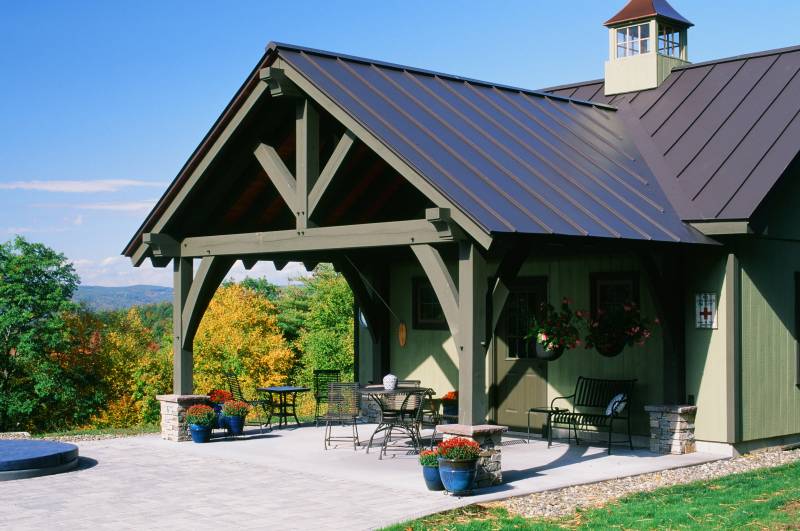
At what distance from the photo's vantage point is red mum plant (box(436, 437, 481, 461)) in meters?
9.55

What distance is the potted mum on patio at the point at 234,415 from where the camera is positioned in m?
14.4

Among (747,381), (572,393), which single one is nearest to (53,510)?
(572,393)

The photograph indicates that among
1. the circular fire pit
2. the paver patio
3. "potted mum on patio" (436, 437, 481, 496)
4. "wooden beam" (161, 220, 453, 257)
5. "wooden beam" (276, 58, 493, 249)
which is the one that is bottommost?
the paver patio

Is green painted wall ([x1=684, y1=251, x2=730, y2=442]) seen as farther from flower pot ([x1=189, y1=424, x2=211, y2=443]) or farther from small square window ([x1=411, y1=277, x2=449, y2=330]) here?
flower pot ([x1=189, y1=424, x2=211, y2=443])

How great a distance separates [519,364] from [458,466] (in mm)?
5122

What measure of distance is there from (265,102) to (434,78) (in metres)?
2.36

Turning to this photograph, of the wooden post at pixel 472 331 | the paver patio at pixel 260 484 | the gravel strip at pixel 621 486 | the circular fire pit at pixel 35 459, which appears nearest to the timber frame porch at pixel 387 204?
the wooden post at pixel 472 331

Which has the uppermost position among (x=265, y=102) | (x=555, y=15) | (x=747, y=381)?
(x=555, y=15)

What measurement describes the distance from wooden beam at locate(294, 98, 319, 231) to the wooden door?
3935mm

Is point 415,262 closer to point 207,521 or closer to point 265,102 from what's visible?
point 265,102

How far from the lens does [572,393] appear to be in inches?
543

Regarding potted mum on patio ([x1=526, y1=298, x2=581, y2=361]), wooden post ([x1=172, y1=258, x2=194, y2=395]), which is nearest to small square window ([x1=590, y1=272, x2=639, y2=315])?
potted mum on patio ([x1=526, y1=298, x2=581, y2=361])

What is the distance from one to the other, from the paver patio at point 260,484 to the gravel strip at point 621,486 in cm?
22

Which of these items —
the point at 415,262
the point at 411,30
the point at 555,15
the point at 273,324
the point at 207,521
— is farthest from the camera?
the point at 273,324
